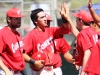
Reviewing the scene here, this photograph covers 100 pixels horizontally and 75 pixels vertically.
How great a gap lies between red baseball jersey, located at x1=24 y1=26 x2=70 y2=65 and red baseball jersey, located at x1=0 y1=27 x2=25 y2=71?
1.90 feet

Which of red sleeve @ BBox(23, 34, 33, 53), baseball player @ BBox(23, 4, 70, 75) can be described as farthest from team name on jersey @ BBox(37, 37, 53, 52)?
red sleeve @ BBox(23, 34, 33, 53)

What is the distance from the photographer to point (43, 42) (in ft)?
25.2

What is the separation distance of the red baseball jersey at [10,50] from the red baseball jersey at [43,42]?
58 cm

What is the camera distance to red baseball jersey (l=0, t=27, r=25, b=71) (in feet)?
22.5

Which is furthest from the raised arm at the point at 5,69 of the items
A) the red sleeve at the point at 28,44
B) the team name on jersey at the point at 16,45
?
the red sleeve at the point at 28,44

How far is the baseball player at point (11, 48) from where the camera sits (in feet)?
22.5

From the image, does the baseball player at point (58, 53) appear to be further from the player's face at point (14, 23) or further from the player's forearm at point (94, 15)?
the player's forearm at point (94, 15)

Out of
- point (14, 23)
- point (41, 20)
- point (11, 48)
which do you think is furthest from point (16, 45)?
point (41, 20)

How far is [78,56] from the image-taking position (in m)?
6.57

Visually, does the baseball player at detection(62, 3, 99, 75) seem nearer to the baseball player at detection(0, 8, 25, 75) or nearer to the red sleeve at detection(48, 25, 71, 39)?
the red sleeve at detection(48, 25, 71, 39)

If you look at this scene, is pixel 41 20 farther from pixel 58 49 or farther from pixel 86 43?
pixel 86 43

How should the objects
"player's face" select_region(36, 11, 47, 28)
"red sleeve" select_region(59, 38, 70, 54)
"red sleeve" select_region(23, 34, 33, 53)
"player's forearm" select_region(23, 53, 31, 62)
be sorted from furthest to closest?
1. "red sleeve" select_region(59, 38, 70, 54)
2. "player's face" select_region(36, 11, 47, 28)
3. "red sleeve" select_region(23, 34, 33, 53)
4. "player's forearm" select_region(23, 53, 31, 62)

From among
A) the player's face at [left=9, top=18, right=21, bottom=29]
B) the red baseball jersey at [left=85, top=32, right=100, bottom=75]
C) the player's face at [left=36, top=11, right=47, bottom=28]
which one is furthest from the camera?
the player's face at [left=36, top=11, right=47, bottom=28]

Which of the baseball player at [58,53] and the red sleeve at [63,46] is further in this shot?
the red sleeve at [63,46]
